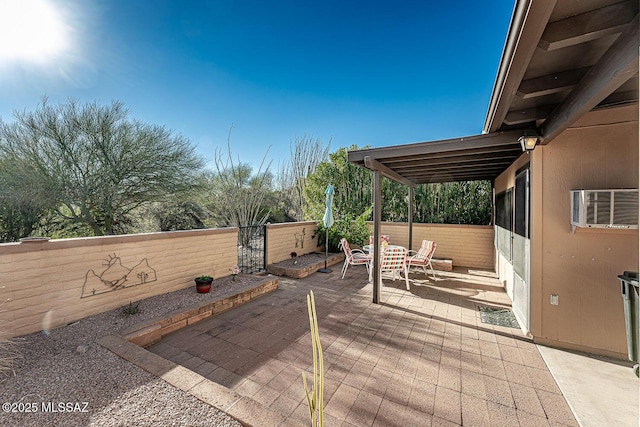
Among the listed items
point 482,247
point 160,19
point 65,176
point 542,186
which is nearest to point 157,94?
point 160,19

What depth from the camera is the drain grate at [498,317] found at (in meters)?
3.37

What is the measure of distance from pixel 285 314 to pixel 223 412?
2.03 m

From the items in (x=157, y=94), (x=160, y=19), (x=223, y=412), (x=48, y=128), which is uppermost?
(x=160, y=19)

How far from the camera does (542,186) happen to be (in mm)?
2850

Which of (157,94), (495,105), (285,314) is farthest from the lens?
(157,94)

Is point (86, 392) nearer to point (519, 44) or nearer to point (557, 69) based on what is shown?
point (519, 44)

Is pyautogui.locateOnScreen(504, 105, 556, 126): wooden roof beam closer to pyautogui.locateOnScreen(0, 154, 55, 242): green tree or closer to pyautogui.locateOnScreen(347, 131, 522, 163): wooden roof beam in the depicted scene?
pyautogui.locateOnScreen(347, 131, 522, 163): wooden roof beam

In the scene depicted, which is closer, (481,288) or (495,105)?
(495,105)

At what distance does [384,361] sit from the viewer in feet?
8.21

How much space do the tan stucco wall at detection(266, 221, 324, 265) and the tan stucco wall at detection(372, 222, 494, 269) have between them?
9.96 feet

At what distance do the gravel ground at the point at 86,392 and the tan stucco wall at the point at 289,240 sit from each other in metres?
3.81

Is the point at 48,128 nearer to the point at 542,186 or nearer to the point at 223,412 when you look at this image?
the point at 223,412

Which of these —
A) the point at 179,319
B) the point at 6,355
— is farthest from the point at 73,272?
the point at 179,319

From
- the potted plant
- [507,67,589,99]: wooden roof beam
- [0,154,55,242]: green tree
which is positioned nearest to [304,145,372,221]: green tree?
the potted plant
